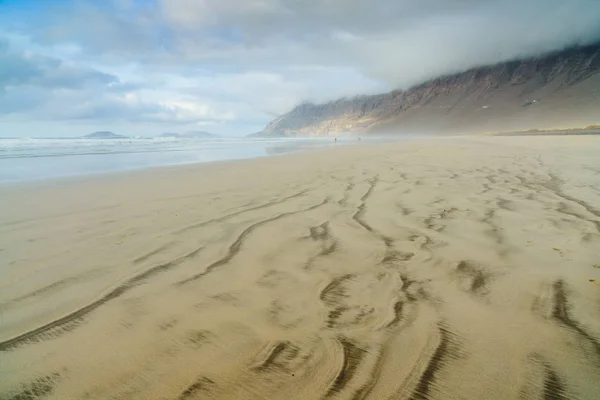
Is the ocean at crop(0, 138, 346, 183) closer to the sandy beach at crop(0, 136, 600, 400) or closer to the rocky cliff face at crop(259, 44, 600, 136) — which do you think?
the sandy beach at crop(0, 136, 600, 400)

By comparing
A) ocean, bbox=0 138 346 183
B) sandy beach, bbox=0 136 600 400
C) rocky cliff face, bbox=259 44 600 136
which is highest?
rocky cliff face, bbox=259 44 600 136

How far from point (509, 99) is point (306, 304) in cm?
16316

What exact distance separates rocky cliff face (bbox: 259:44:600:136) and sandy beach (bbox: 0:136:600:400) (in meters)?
102

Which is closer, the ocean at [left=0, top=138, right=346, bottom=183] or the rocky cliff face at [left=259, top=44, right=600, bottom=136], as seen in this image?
the ocean at [left=0, top=138, right=346, bottom=183]

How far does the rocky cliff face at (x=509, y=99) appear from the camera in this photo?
10344 centimetres

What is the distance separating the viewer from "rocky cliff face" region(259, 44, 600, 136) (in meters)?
103

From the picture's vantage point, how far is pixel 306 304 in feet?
7.27

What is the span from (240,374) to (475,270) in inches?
79.0

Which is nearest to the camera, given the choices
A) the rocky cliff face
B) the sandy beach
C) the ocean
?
the sandy beach

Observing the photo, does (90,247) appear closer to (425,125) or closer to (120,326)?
(120,326)

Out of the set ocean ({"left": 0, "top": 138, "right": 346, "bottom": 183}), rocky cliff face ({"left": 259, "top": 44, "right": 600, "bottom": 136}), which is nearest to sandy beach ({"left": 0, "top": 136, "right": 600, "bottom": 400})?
ocean ({"left": 0, "top": 138, "right": 346, "bottom": 183})

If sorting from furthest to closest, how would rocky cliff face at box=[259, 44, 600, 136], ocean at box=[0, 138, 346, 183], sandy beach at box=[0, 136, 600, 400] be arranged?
rocky cliff face at box=[259, 44, 600, 136]
ocean at box=[0, 138, 346, 183]
sandy beach at box=[0, 136, 600, 400]

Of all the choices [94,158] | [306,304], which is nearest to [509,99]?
[94,158]

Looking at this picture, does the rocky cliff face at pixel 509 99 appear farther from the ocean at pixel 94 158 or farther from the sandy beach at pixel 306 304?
the sandy beach at pixel 306 304
